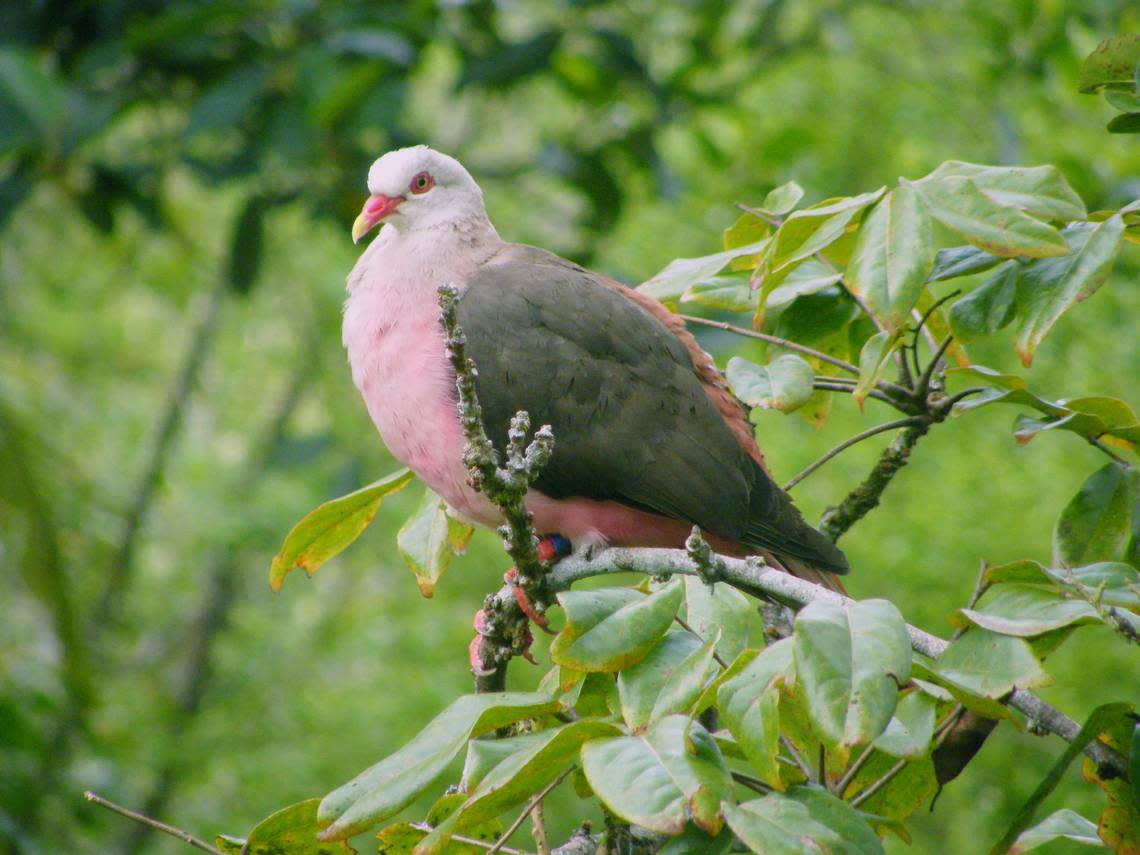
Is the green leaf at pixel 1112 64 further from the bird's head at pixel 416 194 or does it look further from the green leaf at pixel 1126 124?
the bird's head at pixel 416 194

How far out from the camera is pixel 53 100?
11.4ft

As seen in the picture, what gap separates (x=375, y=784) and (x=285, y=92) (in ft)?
10.8

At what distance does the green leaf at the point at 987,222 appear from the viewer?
1638 millimetres

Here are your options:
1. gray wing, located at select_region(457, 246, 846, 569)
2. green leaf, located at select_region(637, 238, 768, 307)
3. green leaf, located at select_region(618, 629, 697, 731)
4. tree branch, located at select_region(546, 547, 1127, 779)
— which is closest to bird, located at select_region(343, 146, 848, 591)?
gray wing, located at select_region(457, 246, 846, 569)

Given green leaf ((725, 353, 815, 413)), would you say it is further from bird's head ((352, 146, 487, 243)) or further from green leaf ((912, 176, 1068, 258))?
bird's head ((352, 146, 487, 243))

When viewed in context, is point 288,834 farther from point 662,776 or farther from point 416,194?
point 416,194

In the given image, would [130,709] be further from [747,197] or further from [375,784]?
[375,784]

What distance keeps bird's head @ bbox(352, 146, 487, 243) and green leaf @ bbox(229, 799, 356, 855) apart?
1665 millimetres

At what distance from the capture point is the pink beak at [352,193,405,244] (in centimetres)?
305

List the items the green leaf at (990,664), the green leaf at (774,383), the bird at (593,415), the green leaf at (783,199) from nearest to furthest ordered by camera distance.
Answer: the green leaf at (990,664) → the green leaf at (774,383) → the green leaf at (783,199) → the bird at (593,415)

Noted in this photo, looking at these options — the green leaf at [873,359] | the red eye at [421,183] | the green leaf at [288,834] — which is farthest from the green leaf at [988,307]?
the red eye at [421,183]

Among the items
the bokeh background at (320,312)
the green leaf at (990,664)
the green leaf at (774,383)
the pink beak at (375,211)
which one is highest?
the green leaf at (774,383)

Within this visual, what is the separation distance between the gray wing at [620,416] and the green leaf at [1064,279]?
2.79 feet

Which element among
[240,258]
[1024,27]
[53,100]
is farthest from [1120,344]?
[53,100]
